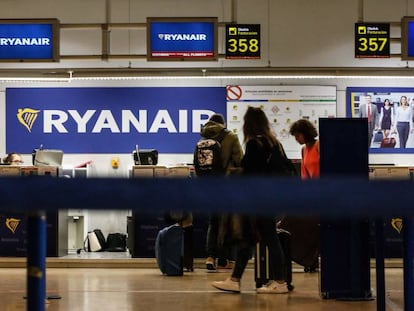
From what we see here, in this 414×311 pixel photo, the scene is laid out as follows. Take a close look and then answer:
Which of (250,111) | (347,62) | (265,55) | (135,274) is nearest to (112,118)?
(265,55)

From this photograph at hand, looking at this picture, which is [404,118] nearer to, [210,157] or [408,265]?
[210,157]

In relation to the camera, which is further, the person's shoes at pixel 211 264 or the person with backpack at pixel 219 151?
the person's shoes at pixel 211 264

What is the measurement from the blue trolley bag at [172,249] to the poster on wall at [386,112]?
6901 mm

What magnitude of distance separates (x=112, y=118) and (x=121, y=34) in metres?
1.50

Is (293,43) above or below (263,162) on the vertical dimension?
above

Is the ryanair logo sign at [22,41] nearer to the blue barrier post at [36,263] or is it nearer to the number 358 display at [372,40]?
the number 358 display at [372,40]

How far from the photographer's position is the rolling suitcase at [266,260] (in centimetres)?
627

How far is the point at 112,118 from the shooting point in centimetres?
1397

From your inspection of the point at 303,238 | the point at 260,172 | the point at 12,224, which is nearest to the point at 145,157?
the point at 12,224

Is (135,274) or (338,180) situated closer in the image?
(338,180)

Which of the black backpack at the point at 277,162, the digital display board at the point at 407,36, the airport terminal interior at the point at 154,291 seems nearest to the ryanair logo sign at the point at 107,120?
the digital display board at the point at 407,36

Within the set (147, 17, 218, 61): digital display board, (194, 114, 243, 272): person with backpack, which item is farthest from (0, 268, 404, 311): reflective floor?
(147, 17, 218, 61): digital display board

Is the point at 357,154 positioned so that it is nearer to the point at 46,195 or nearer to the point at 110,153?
the point at 46,195

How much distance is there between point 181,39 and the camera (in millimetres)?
10977
